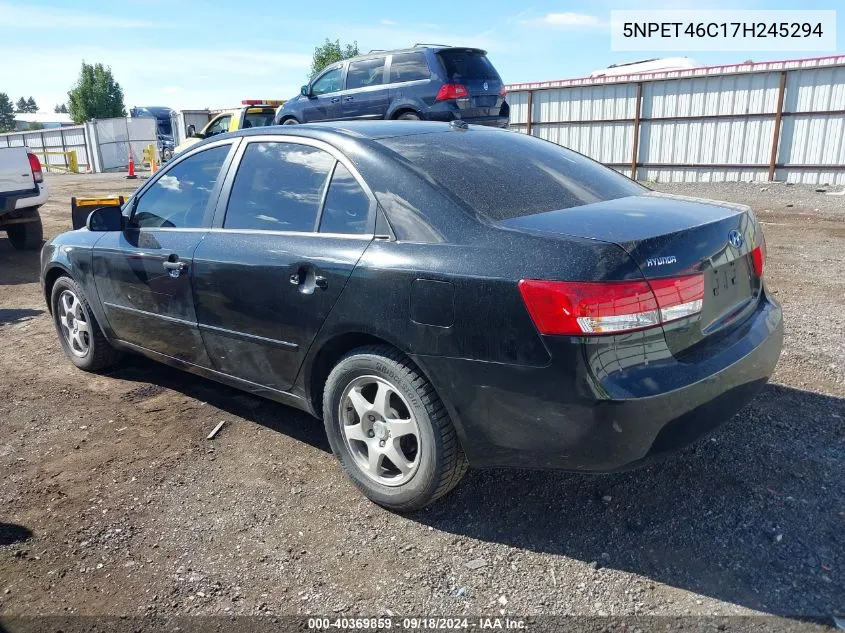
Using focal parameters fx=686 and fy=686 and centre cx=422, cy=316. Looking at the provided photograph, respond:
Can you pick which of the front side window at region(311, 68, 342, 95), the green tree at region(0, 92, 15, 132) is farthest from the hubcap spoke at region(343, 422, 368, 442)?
the green tree at region(0, 92, 15, 132)

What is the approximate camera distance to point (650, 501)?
3.03m

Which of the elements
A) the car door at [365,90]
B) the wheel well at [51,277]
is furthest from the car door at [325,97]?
the wheel well at [51,277]

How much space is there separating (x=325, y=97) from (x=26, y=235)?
5.40m

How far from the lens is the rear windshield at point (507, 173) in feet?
9.60

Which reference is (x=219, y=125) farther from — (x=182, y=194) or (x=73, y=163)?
(x=73, y=163)

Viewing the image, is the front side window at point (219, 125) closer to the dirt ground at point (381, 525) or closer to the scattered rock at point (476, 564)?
the dirt ground at point (381, 525)

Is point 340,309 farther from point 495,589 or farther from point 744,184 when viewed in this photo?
point 744,184

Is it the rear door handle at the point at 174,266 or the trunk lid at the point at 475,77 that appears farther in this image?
the trunk lid at the point at 475,77

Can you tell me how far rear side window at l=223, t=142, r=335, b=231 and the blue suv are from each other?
730cm

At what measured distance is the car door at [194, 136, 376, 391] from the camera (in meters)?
3.05

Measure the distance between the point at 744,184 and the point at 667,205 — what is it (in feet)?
52.0

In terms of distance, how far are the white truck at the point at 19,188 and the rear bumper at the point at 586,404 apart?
336 inches

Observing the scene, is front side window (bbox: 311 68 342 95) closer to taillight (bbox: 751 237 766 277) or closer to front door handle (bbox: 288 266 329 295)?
front door handle (bbox: 288 266 329 295)

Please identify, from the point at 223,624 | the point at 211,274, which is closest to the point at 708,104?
the point at 211,274
